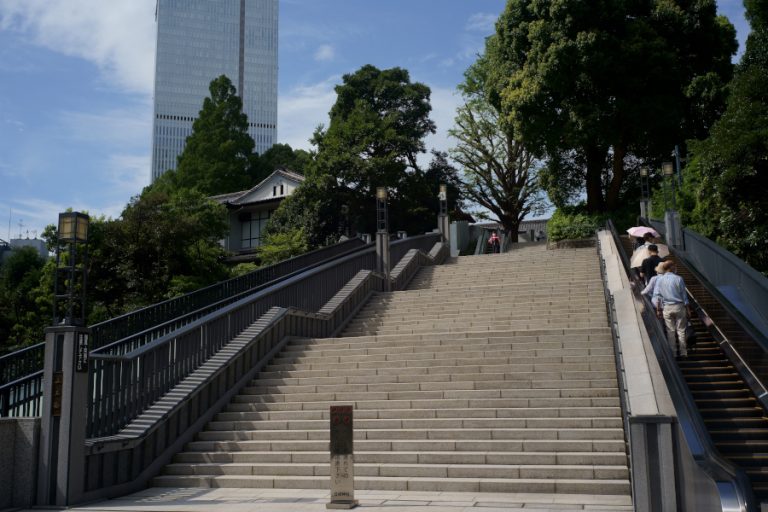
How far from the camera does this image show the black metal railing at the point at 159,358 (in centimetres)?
948

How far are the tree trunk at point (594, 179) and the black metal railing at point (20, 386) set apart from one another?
29070 mm

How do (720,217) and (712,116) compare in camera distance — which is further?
(712,116)

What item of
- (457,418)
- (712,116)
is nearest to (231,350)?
(457,418)

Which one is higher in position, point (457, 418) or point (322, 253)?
point (322, 253)

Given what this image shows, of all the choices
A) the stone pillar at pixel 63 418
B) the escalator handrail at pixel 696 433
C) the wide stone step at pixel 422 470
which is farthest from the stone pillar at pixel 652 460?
the stone pillar at pixel 63 418

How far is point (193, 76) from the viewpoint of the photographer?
151375mm

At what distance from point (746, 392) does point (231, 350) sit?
7622 mm

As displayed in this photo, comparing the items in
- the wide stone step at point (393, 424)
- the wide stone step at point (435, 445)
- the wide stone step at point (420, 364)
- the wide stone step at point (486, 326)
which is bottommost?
the wide stone step at point (435, 445)

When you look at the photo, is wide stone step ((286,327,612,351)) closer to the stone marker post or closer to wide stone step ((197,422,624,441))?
wide stone step ((197,422,624,441))

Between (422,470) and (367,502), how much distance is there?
4.06ft

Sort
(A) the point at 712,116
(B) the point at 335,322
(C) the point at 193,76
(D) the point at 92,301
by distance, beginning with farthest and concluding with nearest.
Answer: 1. (C) the point at 193,76
2. (A) the point at 712,116
3. (D) the point at 92,301
4. (B) the point at 335,322

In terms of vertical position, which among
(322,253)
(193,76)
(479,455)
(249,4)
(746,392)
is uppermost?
(249,4)

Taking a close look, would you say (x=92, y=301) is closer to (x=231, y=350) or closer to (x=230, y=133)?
(x=231, y=350)

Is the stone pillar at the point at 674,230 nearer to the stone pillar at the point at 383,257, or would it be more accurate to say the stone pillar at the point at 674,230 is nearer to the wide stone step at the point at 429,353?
the stone pillar at the point at 383,257
